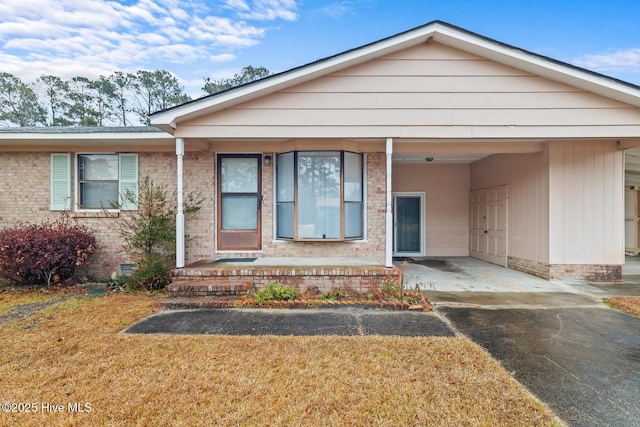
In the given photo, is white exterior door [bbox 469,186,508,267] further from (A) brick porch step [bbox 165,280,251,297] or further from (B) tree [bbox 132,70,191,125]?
(B) tree [bbox 132,70,191,125]

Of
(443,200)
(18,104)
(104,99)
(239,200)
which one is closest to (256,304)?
(239,200)

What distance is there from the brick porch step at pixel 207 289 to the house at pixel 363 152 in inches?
26.7

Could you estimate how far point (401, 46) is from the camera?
5.64 metres

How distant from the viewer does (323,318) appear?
449cm

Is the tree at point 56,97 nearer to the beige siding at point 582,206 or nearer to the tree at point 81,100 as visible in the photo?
the tree at point 81,100

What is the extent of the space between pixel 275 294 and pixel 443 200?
23.7 feet

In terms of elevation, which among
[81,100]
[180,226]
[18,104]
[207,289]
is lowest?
[207,289]

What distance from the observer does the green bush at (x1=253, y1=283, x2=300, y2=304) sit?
16.9ft

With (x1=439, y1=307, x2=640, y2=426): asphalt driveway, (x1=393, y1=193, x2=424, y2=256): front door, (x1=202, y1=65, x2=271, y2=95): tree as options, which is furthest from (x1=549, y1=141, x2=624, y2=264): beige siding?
(x1=202, y1=65, x2=271, y2=95): tree

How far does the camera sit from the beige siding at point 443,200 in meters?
10.1

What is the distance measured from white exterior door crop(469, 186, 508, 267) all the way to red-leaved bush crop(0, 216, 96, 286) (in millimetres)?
10168

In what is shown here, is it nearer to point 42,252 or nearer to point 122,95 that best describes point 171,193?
point 42,252

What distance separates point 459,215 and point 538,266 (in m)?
3.33

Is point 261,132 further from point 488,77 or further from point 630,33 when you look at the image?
point 630,33
